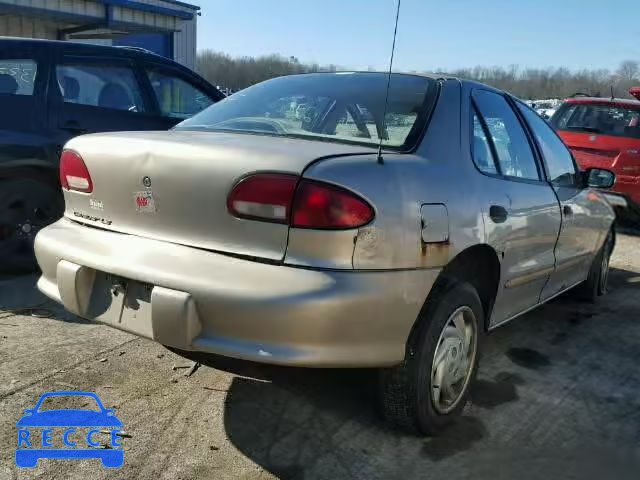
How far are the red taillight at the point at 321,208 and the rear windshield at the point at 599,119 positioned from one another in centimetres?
705

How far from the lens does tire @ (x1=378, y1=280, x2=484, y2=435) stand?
2588 mm

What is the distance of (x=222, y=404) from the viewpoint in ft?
9.94

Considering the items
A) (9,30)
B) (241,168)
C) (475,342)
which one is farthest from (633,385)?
(9,30)

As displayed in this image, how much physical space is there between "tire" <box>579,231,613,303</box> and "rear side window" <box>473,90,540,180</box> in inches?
61.9

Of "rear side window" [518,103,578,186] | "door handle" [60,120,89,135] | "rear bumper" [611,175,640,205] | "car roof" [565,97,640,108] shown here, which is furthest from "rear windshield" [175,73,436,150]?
"car roof" [565,97,640,108]

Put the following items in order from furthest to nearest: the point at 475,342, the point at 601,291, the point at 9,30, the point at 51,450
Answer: the point at 9,30, the point at 601,291, the point at 475,342, the point at 51,450

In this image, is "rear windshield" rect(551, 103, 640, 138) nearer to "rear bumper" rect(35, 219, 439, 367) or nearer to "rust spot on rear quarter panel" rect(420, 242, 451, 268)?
"rust spot on rear quarter panel" rect(420, 242, 451, 268)

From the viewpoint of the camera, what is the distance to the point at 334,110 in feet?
10.0

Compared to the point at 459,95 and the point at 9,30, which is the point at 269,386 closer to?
the point at 459,95

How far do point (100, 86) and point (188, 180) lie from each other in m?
3.34

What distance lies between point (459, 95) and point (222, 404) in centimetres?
190

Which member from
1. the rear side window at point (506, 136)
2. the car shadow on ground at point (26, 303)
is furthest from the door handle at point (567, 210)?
the car shadow on ground at point (26, 303)

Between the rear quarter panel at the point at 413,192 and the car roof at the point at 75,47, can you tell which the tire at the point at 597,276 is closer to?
the rear quarter panel at the point at 413,192

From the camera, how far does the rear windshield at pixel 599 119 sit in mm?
8125
